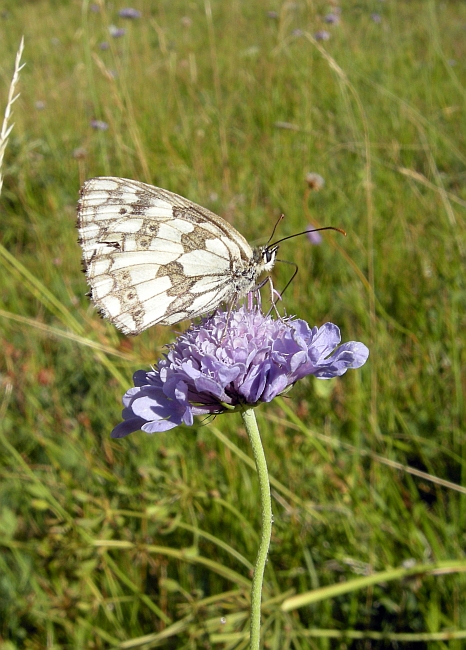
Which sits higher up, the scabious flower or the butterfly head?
the butterfly head

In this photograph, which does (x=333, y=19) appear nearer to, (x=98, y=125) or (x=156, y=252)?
(x=98, y=125)

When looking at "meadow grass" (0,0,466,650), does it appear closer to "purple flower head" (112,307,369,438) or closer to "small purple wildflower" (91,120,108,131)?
"small purple wildflower" (91,120,108,131)

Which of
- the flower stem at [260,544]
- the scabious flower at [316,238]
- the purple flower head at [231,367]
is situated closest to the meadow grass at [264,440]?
the scabious flower at [316,238]

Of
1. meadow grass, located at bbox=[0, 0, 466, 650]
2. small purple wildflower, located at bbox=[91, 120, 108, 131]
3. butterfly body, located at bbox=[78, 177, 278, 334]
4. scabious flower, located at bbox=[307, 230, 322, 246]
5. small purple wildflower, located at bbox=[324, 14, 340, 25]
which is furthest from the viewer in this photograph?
small purple wildflower, located at bbox=[324, 14, 340, 25]

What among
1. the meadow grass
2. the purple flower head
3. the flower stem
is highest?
the purple flower head

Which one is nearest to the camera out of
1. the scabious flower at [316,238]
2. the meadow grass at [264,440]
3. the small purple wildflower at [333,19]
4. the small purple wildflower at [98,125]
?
the meadow grass at [264,440]

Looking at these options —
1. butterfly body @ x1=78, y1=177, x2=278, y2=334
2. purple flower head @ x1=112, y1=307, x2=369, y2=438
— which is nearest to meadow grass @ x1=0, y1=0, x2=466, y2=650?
butterfly body @ x1=78, y1=177, x2=278, y2=334

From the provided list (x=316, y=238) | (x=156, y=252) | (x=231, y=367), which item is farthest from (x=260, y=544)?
(x=316, y=238)

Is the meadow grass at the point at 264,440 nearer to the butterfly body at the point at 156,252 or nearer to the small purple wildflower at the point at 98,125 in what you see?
the small purple wildflower at the point at 98,125

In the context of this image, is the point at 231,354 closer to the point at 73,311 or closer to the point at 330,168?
the point at 73,311
